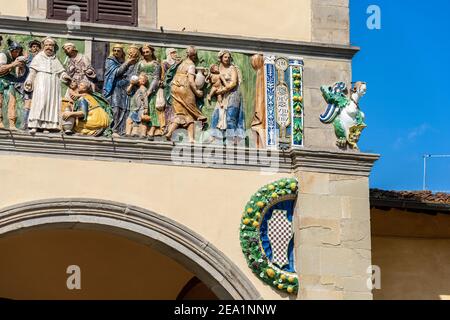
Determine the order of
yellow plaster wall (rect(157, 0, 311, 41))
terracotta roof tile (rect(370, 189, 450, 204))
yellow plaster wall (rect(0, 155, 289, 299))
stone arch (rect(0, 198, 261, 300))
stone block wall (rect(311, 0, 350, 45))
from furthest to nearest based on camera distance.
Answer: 1. terracotta roof tile (rect(370, 189, 450, 204))
2. stone block wall (rect(311, 0, 350, 45))
3. yellow plaster wall (rect(157, 0, 311, 41))
4. yellow plaster wall (rect(0, 155, 289, 299))
5. stone arch (rect(0, 198, 261, 300))

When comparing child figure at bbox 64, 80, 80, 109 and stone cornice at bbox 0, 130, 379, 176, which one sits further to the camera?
child figure at bbox 64, 80, 80, 109

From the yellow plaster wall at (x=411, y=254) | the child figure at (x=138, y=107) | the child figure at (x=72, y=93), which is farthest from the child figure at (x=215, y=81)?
the yellow plaster wall at (x=411, y=254)

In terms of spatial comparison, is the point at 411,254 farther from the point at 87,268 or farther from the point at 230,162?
the point at 87,268

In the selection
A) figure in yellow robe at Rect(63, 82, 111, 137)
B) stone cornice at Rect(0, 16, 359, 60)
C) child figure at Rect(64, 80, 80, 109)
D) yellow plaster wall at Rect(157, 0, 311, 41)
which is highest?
yellow plaster wall at Rect(157, 0, 311, 41)

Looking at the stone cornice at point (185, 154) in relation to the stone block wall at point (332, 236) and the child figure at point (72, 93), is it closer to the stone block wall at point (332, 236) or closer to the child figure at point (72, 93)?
the stone block wall at point (332, 236)

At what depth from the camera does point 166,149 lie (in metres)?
15.5

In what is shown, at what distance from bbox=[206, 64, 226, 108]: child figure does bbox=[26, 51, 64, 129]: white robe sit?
1.53m

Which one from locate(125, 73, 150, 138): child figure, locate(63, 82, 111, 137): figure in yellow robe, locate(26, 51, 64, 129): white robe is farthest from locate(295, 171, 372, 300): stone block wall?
locate(26, 51, 64, 129): white robe

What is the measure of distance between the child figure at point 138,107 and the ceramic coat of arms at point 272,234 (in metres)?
1.34

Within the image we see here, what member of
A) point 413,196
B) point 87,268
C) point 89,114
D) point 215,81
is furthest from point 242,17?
point 87,268

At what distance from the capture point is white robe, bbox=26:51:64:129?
15.2m

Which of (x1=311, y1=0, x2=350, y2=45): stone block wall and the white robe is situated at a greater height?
(x1=311, y1=0, x2=350, y2=45): stone block wall

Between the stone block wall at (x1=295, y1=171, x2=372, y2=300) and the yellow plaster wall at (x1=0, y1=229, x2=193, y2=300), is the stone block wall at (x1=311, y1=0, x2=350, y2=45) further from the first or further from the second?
the yellow plaster wall at (x1=0, y1=229, x2=193, y2=300)
